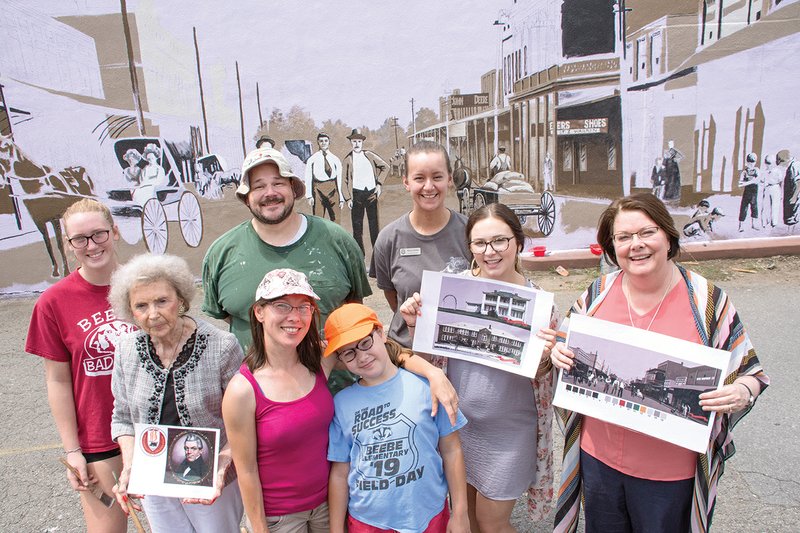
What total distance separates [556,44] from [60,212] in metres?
9.73

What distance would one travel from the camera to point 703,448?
187 centimetres

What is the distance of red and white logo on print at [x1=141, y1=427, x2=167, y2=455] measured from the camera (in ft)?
6.81

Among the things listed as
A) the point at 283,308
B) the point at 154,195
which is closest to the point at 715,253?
the point at 283,308

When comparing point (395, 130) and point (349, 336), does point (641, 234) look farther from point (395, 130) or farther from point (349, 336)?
point (395, 130)

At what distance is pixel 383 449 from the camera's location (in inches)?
80.8

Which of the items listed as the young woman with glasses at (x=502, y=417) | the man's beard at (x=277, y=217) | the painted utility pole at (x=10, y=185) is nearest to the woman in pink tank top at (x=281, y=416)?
the man's beard at (x=277, y=217)

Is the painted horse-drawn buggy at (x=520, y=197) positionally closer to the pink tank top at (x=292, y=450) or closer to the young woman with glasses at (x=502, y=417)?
the young woman with glasses at (x=502, y=417)

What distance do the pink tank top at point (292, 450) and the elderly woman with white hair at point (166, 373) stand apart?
0.22 m

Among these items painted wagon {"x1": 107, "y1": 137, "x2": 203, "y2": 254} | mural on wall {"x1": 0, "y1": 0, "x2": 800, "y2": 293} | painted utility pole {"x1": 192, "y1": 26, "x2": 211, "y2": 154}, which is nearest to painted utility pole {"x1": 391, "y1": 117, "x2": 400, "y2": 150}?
mural on wall {"x1": 0, "y1": 0, "x2": 800, "y2": 293}

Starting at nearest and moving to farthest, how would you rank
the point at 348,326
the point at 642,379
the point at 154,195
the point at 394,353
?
1. the point at 642,379
2. the point at 348,326
3. the point at 394,353
4. the point at 154,195

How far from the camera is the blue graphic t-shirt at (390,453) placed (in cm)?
205

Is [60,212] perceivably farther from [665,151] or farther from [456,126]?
[665,151]

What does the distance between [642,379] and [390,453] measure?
1.07 metres

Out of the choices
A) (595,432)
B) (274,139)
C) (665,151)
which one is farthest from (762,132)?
(595,432)
